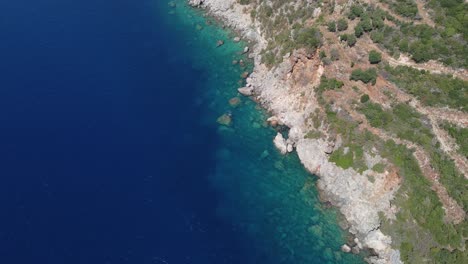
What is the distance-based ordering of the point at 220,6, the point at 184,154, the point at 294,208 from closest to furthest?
1. the point at 294,208
2. the point at 184,154
3. the point at 220,6

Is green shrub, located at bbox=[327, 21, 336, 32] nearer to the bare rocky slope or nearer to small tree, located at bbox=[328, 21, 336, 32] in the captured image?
small tree, located at bbox=[328, 21, 336, 32]

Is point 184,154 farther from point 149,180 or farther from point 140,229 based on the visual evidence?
point 140,229

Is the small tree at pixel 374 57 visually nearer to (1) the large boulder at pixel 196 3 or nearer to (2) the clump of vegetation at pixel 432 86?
(2) the clump of vegetation at pixel 432 86

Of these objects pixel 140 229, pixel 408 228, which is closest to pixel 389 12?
pixel 408 228

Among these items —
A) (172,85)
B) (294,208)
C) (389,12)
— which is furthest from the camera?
(172,85)

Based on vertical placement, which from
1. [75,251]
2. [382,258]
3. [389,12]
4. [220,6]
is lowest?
[75,251]

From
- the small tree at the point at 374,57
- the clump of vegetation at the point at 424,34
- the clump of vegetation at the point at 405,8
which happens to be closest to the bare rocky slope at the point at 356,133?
the small tree at the point at 374,57
